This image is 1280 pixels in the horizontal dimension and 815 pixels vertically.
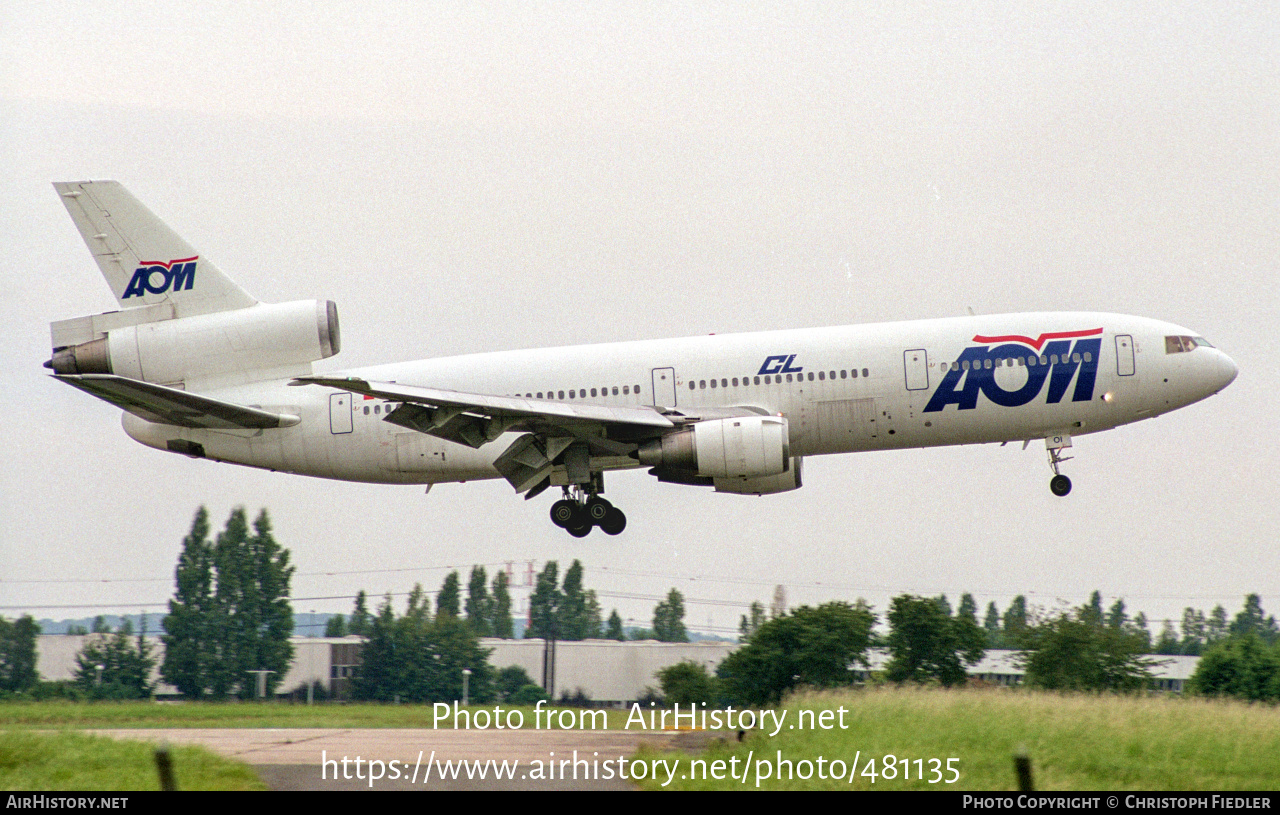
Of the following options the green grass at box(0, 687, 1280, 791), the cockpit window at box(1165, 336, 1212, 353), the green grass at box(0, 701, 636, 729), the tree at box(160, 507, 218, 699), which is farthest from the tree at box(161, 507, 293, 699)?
the cockpit window at box(1165, 336, 1212, 353)

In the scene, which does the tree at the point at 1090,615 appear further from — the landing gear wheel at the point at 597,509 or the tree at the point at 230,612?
the tree at the point at 230,612

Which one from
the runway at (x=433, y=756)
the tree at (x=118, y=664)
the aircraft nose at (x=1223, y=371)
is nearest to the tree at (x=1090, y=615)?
the aircraft nose at (x=1223, y=371)

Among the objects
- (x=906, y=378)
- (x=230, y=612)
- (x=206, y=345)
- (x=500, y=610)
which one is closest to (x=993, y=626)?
(x=906, y=378)

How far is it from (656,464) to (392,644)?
852 inches

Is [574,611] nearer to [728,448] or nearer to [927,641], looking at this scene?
[927,641]

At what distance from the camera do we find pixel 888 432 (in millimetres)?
31812

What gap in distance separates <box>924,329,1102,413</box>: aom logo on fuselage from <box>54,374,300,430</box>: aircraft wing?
1702 cm

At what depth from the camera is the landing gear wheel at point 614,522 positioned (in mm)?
33562

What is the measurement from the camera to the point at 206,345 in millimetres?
34719

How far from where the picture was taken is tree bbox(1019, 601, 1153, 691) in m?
35.6

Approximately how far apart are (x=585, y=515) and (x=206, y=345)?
443 inches

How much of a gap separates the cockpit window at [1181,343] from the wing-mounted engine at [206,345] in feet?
70.5

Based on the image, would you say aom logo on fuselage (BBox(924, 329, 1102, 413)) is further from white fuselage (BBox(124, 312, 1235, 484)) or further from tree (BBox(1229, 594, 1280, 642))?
tree (BBox(1229, 594, 1280, 642))

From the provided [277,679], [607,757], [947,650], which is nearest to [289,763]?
[607,757]
